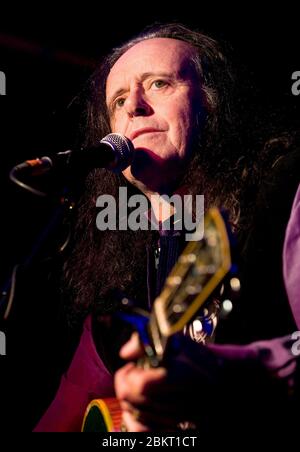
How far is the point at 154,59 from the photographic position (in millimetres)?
2221

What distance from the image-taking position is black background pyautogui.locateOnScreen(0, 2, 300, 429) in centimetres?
268

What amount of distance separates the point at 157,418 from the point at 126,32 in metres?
2.62

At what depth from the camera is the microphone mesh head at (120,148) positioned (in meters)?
1.76

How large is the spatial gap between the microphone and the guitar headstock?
2.21 ft

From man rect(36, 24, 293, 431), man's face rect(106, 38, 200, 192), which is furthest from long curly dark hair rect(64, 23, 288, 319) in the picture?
man's face rect(106, 38, 200, 192)

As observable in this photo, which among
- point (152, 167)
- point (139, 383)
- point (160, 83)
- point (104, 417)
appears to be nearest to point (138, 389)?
point (139, 383)

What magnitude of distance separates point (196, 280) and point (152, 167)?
42.3 inches

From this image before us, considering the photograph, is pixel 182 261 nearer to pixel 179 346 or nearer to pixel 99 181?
pixel 179 346

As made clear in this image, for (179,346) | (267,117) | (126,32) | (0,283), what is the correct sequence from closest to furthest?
(179,346), (0,283), (267,117), (126,32)

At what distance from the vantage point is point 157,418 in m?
1.01

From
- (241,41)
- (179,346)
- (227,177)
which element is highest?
(241,41)

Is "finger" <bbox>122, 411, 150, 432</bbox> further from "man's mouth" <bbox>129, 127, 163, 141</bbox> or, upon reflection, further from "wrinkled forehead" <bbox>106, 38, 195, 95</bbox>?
"wrinkled forehead" <bbox>106, 38, 195, 95</bbox>

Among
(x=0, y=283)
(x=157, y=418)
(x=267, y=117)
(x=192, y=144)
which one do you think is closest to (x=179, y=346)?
(x=157, y=418)

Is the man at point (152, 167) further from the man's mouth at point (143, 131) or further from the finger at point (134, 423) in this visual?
the finger at point (134, 423)
